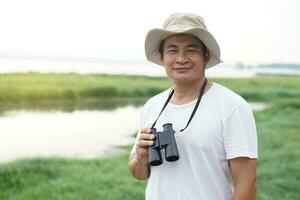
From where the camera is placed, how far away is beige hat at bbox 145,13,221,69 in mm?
1422

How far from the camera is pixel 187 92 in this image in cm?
145

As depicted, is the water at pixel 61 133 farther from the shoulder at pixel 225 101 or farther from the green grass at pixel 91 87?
the shoulder at pixel 225 101

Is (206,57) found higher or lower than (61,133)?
higher

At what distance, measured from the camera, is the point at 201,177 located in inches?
53.8

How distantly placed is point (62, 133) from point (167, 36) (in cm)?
698

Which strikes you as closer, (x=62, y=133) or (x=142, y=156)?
(x=142, y=156)

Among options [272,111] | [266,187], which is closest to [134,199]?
[266,187]

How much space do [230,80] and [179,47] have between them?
1460 centimetres

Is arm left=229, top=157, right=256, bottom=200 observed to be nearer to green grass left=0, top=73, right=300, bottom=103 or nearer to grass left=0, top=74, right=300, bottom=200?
grass left=0, top=74, right=300, bottom=200

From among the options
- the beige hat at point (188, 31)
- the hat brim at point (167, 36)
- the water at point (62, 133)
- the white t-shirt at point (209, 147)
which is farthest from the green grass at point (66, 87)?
the white t-shirt at point (209, 147)

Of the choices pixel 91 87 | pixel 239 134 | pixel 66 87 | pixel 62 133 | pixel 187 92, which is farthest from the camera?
pixel 91 87

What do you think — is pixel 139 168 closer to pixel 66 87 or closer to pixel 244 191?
pixel 244 191

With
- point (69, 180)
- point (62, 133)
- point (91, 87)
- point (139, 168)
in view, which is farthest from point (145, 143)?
point (91, 87)

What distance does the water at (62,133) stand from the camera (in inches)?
284
